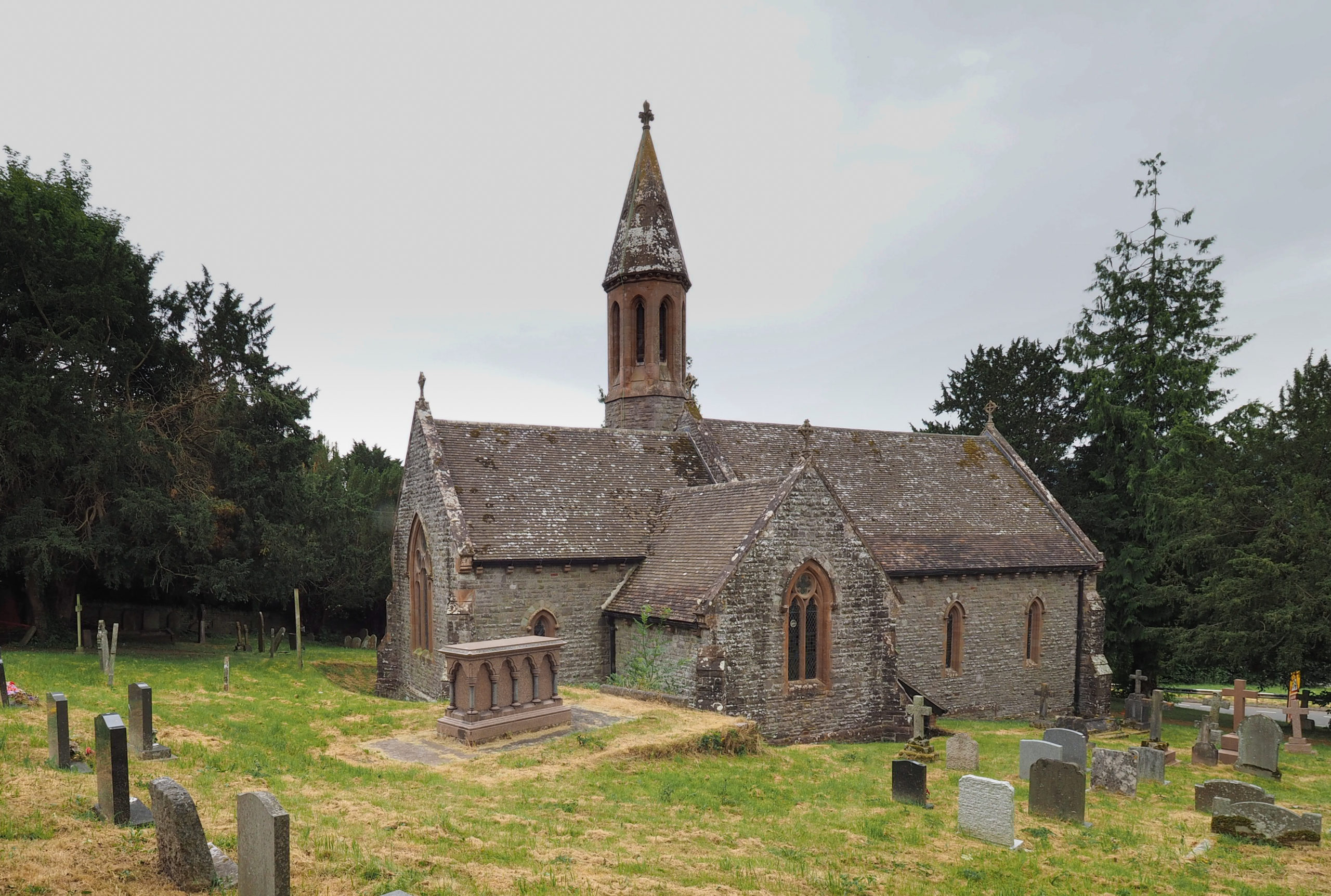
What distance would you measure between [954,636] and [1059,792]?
13.6m

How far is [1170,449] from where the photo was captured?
107ft

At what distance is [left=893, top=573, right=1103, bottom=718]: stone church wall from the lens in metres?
24.8

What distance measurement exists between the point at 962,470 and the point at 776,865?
22.7 metres

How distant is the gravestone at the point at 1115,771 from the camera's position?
47.9 ft

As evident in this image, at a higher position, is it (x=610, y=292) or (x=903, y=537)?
(x=610, y=292)

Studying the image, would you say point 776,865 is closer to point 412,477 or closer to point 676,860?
point 676,860

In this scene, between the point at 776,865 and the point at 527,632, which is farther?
the point at 527,632

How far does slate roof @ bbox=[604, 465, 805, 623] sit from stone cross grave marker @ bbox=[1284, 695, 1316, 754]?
1573cm

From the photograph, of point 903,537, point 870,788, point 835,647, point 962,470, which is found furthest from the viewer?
point 962,470

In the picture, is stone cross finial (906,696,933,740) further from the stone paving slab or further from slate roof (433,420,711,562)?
slate roof (433,420,711,562)

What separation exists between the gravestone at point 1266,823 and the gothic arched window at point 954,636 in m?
13.1

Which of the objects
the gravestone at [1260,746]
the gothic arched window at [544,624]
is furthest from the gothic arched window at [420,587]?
the gravestone at [1260,746]

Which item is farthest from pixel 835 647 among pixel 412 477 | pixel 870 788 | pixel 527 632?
pixel 412 477

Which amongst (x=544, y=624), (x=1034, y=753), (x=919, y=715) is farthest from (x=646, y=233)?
(x=1034, y=753)
